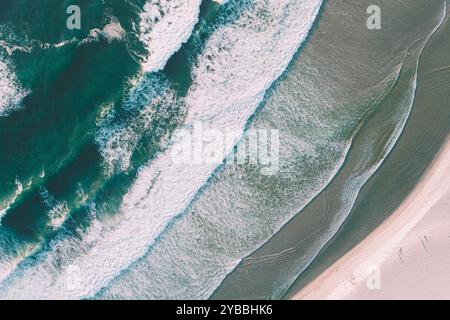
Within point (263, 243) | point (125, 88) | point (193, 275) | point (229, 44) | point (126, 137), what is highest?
point (229, 44)

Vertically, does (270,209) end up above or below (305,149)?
below

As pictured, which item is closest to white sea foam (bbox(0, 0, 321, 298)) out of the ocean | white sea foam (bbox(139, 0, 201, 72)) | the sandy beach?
the ocean

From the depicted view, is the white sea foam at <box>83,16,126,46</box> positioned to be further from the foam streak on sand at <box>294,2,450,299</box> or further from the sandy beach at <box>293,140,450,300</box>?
the sandy beach at <box>293,140,450,300</box>

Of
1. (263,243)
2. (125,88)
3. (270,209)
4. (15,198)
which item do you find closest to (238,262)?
(263,243)

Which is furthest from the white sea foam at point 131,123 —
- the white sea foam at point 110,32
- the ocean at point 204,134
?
the white sea foam at point 110,32

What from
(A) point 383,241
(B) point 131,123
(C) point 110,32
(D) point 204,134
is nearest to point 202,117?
(D) point 204,134

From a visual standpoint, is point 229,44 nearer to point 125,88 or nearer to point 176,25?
point 176,25
